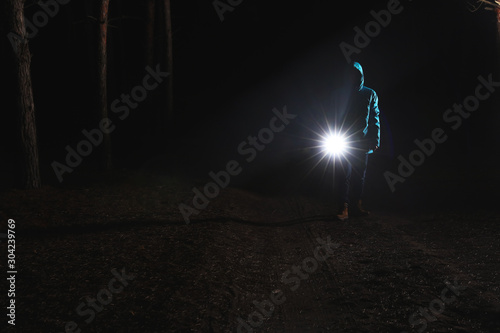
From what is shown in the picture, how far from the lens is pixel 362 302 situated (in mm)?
4207

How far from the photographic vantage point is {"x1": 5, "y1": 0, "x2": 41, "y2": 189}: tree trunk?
25.1 feet

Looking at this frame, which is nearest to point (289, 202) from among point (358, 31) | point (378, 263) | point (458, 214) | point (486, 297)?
point (458, 214)

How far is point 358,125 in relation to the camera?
7457 millimetres

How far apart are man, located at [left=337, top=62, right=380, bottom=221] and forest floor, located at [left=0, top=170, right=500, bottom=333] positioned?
2.56 ft

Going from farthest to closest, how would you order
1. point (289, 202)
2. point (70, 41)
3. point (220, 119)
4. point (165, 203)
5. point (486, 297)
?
point (70, 41) < point (220, 119) < point (289, 202) < point (165, 203) < point (486, 297)

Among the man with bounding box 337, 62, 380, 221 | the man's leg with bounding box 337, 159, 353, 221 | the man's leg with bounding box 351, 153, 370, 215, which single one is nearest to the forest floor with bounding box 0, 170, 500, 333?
the man's leg with bounding box 337, 159, 353, 221

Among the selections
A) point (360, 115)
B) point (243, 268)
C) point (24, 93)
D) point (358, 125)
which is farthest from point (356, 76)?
point (24, 93)

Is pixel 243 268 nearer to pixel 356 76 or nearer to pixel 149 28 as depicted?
pixel 356 76

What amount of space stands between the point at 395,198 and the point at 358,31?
2459 centimetres

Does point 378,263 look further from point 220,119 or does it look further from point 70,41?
point 70,41

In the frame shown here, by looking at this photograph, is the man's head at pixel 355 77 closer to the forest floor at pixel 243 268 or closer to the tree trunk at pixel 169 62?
the forest floor at pixel 243 268

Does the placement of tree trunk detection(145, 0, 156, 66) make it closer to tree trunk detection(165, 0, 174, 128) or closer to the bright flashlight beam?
tree trunk detection(165, 0, 174, 128)

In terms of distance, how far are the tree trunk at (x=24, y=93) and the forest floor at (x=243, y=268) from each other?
1.90 ft

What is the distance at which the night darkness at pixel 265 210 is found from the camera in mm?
4136
